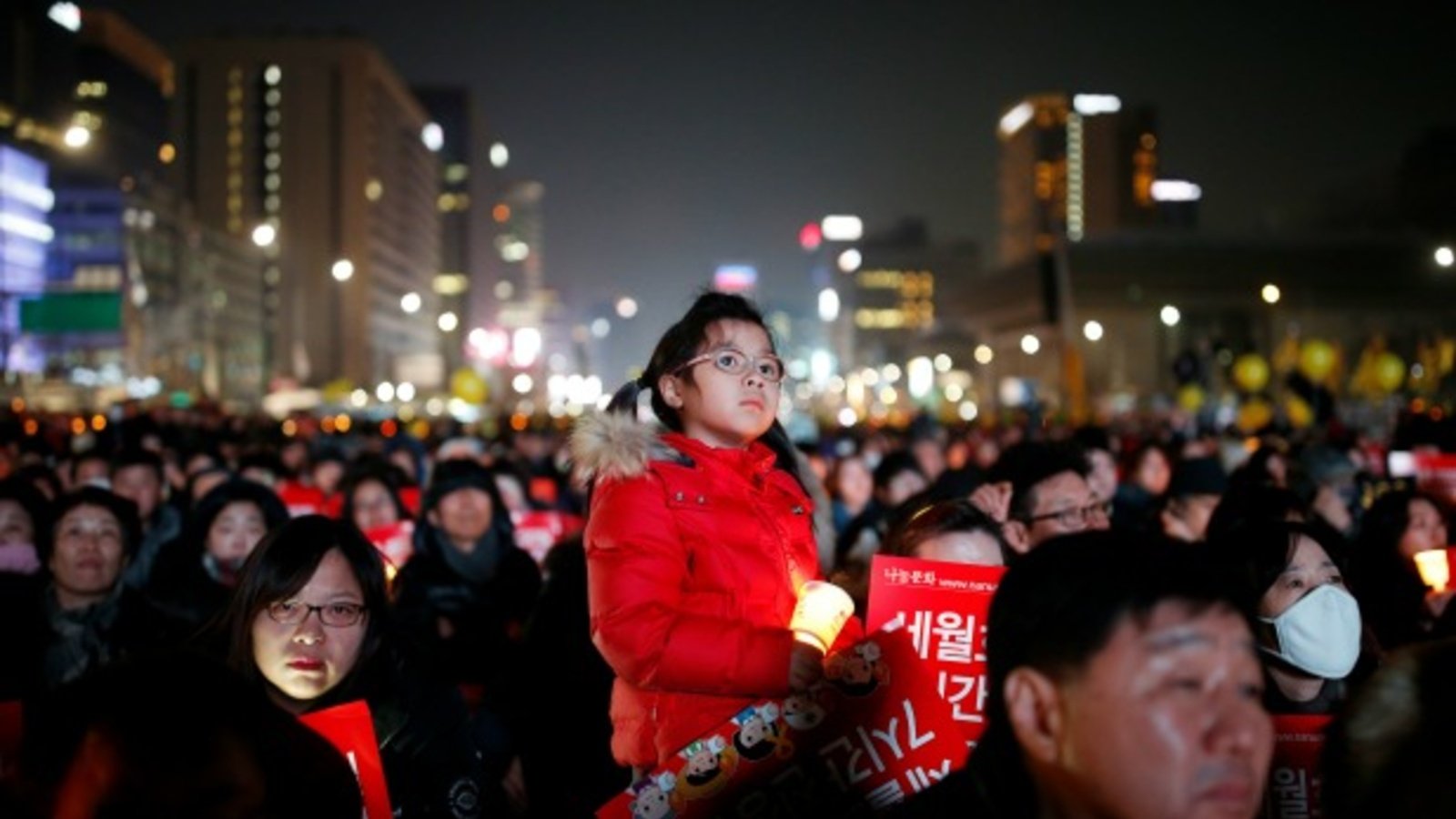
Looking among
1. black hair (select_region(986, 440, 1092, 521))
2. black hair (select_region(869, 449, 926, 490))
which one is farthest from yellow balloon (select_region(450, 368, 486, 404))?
Result: black hair (select_region(986, 440, 1092, 521))

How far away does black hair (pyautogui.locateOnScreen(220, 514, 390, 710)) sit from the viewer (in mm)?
4422

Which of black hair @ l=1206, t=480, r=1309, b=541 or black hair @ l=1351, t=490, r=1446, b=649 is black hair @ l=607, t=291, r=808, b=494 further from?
black hair @ l=1351, t=490, r=1446, b=649

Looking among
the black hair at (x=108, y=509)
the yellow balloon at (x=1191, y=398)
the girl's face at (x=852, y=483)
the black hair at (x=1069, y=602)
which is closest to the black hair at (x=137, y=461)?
the black hair at (x=108, y=509)

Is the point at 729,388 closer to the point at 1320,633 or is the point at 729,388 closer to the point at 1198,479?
the point at 1320,633

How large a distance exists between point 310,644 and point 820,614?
1.55m

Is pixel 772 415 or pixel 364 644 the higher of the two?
pixel 772 415

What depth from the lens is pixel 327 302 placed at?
506 ft

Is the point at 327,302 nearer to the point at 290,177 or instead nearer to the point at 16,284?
the point at 290,177

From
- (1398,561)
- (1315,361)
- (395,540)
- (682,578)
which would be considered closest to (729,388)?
(682,578)

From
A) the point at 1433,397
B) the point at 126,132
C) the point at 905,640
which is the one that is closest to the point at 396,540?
the point at 905,640

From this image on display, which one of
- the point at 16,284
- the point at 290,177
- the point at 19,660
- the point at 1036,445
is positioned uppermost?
the point at 290,177

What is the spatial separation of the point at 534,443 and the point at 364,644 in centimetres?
1832

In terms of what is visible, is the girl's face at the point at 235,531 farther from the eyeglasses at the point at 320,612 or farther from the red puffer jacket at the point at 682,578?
the red puffer jacket at the point at 682,578

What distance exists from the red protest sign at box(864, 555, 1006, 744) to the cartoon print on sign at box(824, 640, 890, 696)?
114 millimetres
